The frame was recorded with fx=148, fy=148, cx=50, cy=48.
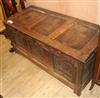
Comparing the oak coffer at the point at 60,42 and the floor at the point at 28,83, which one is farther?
the floor at the point at 28,83

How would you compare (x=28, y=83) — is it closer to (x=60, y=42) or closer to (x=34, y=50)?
(x=34, y=50)

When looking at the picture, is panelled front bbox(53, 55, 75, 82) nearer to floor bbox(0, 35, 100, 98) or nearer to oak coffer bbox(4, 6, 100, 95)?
oak coffer bbox(4, 6, 100, 95)

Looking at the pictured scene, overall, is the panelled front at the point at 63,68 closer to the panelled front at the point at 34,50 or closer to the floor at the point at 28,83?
the panelled front at the point at 34,50

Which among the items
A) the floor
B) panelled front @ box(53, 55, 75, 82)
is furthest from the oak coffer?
the floor

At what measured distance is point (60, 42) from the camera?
1.52m

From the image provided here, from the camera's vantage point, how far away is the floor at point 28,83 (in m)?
1.76

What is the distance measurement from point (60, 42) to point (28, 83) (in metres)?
0.76

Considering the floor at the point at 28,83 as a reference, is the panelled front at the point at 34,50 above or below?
above

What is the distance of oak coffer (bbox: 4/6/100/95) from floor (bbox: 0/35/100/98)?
0.36ft

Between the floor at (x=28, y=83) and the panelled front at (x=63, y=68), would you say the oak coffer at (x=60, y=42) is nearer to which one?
the panelled front at (x=63, y=68)

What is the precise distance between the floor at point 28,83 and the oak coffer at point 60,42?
11 centimetres

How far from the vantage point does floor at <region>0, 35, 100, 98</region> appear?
176cm

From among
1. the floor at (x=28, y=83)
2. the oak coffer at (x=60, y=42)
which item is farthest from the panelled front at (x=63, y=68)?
the floor at (x=28, y=83)

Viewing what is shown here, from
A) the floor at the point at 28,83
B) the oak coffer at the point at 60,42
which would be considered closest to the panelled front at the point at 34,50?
the oak coffer at the point at 60,42
